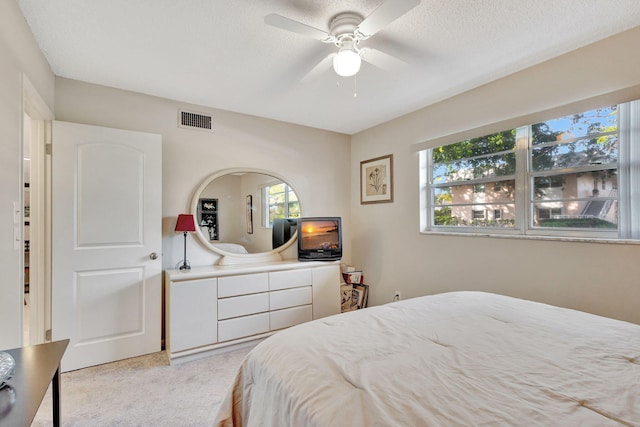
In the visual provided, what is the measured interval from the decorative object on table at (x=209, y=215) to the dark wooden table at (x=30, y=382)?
1990 mm

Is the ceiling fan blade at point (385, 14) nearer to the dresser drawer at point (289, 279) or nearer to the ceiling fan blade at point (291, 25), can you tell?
the ceiling fan blade at point (291, 25)

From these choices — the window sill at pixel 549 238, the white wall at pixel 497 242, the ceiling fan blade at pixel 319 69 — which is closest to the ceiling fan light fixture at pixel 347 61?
the ceiling fan blade at pixel 319 69

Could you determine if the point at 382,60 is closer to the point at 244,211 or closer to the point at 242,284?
the point at 244,211

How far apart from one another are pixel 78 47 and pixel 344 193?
3.04 metres

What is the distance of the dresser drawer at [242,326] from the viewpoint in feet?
8.96

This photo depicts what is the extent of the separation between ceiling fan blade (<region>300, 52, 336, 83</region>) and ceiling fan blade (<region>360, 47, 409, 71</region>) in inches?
9.4

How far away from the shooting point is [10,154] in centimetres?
156

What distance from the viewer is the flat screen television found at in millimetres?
3426

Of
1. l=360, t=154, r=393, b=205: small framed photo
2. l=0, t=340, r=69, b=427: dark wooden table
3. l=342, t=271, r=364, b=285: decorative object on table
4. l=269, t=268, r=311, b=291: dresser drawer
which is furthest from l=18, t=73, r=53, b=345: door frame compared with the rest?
l=360, t=154, r=393, b=205: small framed photo

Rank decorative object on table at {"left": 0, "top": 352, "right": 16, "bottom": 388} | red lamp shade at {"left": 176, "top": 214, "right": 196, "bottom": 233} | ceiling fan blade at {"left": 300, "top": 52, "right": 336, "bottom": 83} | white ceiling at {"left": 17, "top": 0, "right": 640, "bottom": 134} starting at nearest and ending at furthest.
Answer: decorative object on table at {"left": 0, "top": 352, "right": 16, "bottom": 388}, white ceiling at {"left": 17, "top": 0, "right": 640, "bottom": 134}, ceiling fan blade at {"left": 300, "top": 52, "right": 336, "bottom": 83}, red lamp shade at {"left": 176, "top": 214, "right": 196, "bottom": 233}

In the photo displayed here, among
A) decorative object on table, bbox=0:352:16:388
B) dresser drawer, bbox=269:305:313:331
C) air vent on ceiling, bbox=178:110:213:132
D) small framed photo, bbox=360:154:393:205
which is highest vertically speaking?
air vent on ceiling, bbox=178:110:213:132

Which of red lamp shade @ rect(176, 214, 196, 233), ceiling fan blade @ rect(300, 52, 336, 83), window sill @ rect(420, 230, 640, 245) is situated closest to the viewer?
window sill @ rect(420, 230, 640, 245)

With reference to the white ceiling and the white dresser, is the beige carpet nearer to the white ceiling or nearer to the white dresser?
the white dresser

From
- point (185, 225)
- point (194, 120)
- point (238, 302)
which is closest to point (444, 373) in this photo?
point (238, 302)
